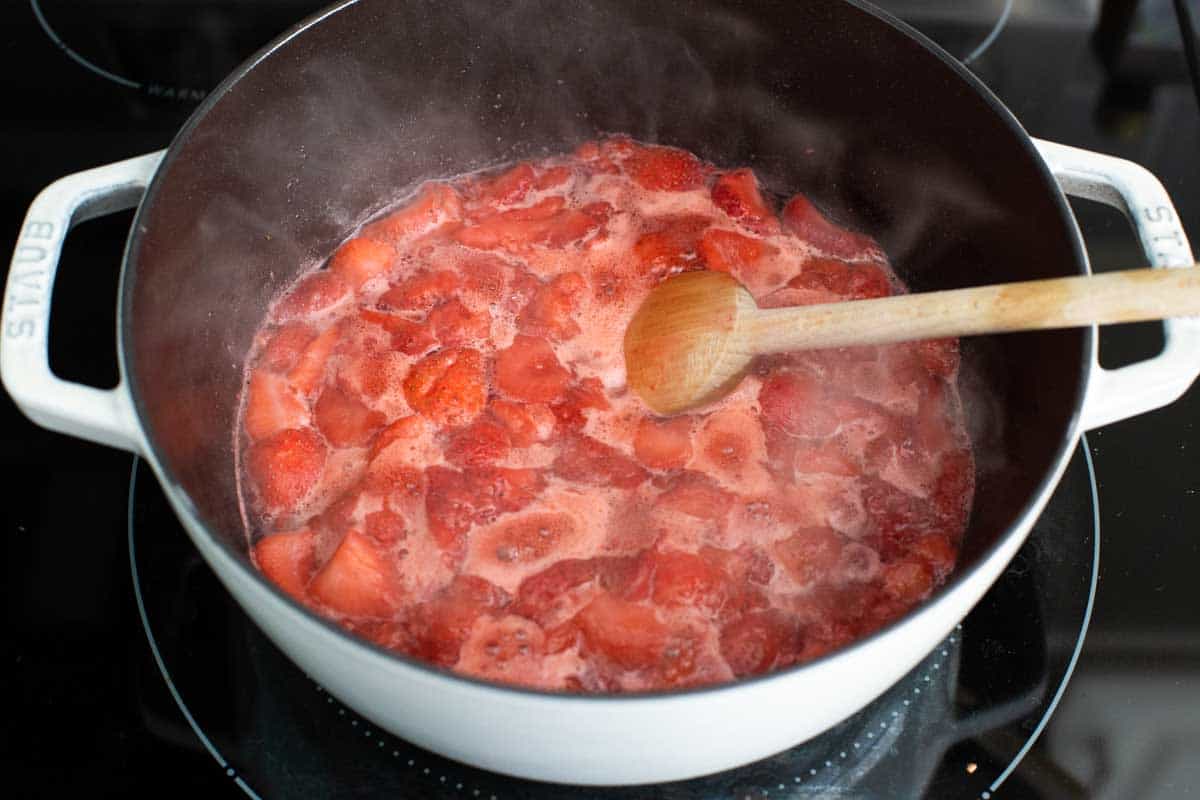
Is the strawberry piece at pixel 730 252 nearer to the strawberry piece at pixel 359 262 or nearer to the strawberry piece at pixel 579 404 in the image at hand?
the strawberry piece at pixel 579 404

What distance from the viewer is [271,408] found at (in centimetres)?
136

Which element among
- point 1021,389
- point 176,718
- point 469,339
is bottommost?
point 176,718

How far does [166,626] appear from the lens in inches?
44.7

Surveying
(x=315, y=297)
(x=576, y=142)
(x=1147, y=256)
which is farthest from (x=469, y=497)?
(x=1147, y=256)

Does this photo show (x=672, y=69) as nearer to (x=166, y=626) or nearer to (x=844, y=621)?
(x=844, y=621)

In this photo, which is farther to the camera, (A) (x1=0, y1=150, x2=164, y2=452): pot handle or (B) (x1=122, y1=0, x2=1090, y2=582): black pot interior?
(B) (x1=122, y1=0, x2=1090, y2=582): black pot interior

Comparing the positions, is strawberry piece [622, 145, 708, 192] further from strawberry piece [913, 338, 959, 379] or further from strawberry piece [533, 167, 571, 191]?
strawberry piece [913, 338, 959, 379]

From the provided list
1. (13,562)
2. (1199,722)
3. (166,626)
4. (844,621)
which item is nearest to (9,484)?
(13,562)

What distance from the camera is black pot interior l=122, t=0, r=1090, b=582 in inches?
46.6

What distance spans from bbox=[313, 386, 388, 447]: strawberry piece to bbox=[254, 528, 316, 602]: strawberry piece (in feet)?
0.46

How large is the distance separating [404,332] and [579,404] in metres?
0.26

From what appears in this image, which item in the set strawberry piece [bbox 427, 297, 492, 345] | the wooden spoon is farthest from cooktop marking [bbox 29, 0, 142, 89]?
the wooden spoon

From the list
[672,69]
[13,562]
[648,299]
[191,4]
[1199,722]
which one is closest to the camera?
[1199,722]

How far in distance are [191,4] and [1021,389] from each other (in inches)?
50.4
